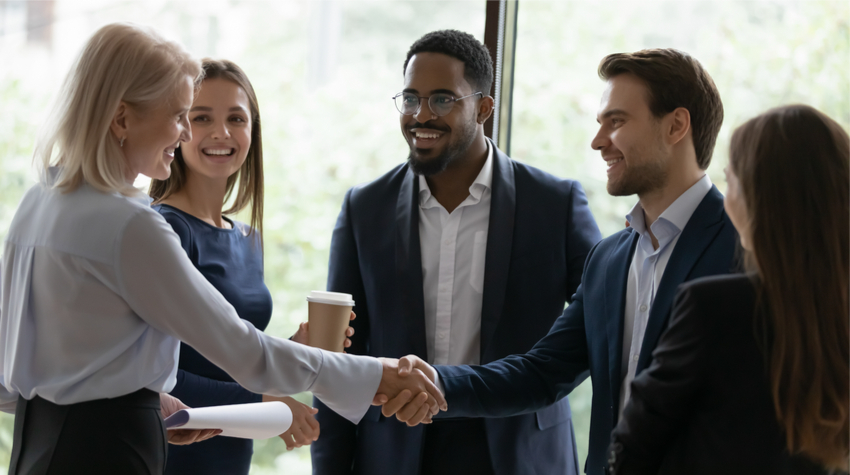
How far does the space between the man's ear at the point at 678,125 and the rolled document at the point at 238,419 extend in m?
1.18

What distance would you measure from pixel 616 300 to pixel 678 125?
477 mm

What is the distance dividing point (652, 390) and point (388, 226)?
115 cm

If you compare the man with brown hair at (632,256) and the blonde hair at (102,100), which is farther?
the man with brown hair at (632,256)

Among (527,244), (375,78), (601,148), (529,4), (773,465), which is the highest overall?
(529,4)

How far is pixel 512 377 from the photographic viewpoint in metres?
1.99

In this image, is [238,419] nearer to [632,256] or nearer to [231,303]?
[231,303]

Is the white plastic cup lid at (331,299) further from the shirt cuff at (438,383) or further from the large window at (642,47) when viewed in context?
the large window at (642,47)

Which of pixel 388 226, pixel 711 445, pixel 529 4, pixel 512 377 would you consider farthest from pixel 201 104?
pixel 711 445

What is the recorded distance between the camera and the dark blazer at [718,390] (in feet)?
3.88

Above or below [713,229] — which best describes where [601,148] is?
above

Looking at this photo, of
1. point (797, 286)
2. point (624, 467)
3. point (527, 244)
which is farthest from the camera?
point (527, 244)

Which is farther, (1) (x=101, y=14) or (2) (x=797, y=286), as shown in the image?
(1) (x=101, y=14)

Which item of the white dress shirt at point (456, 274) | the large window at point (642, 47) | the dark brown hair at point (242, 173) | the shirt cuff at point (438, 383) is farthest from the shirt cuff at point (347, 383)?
the large window at point (642, 47)

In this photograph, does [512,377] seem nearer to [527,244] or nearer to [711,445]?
[527,244]
